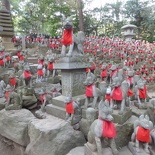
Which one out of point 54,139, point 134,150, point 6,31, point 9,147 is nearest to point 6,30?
point 6,31

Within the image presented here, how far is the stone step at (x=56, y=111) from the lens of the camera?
13.8 ft

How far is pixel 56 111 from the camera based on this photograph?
173 inches

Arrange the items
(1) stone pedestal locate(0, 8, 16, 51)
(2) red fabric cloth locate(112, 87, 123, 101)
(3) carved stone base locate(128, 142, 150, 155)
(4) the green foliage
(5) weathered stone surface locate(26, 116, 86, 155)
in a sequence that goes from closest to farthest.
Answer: (3) carved stone base locate(128, 142, 150, 155) → (2) red fabric cloth locate(112, 87, 123, 101) → (5) weathered stone surface locate(26, 116, 86, 155) → (1) stone pedestal locate(0, 8, 16, 51) → (4) the green foliage

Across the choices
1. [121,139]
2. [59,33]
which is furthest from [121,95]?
[59,33]

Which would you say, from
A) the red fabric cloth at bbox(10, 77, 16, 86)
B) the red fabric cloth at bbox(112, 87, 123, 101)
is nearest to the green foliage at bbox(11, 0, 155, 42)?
the red fabric cloth at bbox(10, 77, 16, 86)

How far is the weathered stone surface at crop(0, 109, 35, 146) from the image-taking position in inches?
168

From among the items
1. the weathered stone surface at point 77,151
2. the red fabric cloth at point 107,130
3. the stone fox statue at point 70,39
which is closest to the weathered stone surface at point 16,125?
the weathered stone surface at point 77,151

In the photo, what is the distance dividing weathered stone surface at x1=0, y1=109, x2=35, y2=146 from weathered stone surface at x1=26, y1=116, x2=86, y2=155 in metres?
0.55

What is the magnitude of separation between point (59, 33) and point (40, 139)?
18.8m

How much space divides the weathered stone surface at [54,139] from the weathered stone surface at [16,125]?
55 centimetres

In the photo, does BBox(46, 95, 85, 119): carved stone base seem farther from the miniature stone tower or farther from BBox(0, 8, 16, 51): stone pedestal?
the miniature stone tower

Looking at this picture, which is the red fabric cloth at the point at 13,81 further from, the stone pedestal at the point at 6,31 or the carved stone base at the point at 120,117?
the stone pedestal at the point at 6,31

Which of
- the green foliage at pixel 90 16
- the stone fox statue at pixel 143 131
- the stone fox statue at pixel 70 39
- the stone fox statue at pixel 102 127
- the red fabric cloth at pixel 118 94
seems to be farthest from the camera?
the green foliage at pixel 90 16

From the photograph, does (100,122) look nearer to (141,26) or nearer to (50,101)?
(50,101)
